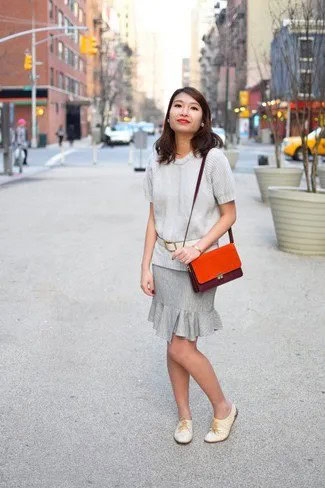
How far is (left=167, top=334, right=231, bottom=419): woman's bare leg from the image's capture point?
378cm

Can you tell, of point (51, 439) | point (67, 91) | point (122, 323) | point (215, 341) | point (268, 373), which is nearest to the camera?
point (51, 439)

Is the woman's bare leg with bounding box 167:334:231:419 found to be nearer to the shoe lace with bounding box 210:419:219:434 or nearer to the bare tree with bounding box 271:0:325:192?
the shoe lace with bounding box 210:419:219:434

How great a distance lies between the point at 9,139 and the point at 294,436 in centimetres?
2143

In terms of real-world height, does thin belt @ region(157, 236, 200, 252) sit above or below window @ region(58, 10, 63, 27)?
below

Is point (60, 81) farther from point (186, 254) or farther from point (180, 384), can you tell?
point (186, 254)

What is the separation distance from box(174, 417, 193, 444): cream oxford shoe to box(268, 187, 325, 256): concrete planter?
20.3 ft

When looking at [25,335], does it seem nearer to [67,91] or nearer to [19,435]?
[19,435]

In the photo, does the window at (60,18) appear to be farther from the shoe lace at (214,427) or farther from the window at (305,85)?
the shoe lace at (214,427)

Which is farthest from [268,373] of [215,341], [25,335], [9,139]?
[9,139]

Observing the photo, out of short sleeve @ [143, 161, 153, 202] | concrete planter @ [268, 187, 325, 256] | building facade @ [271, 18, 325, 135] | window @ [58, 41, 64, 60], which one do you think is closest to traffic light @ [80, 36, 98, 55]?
building facade @ [271, 18, 325, 135]

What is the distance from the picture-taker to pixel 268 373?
505 centimetres

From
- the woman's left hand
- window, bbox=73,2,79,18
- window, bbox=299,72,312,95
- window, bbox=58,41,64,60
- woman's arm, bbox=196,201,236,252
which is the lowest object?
the woman's left hand

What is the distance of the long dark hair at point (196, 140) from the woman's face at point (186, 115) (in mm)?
25

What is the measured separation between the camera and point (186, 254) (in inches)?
140
